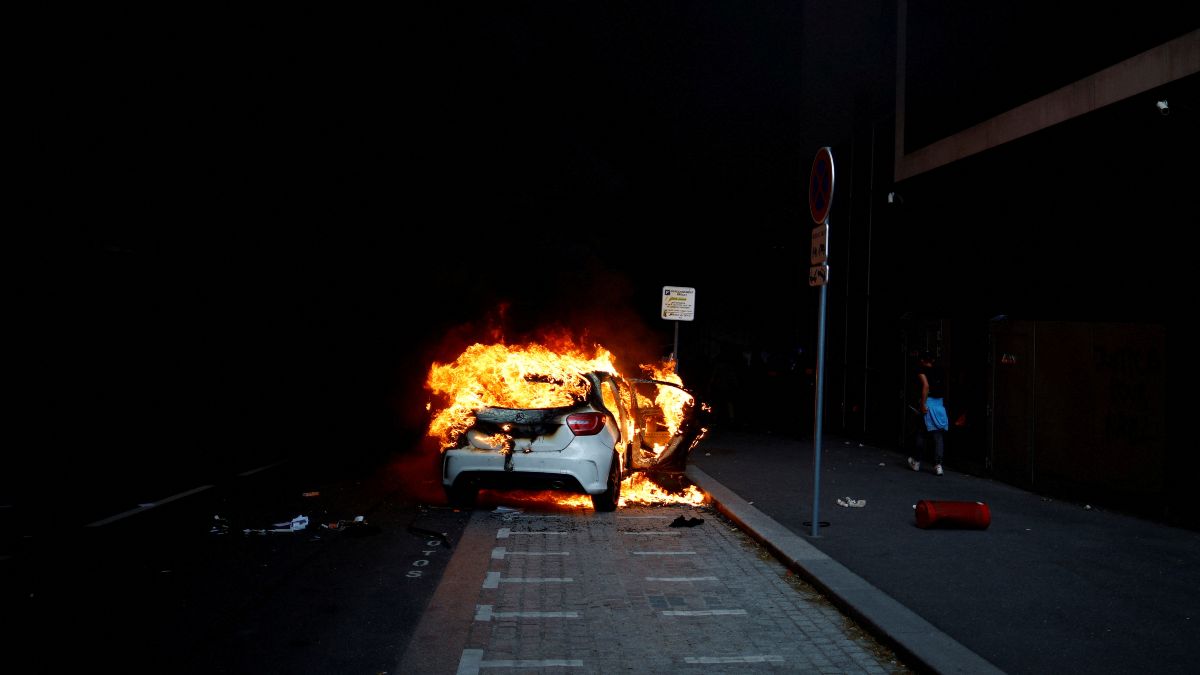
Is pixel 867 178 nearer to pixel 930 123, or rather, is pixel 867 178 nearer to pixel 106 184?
pixel 930 123

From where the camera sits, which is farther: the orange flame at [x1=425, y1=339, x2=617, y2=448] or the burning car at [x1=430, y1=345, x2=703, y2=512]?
the orange flame at [x1=425, y1=339, x2=617, y2=448]

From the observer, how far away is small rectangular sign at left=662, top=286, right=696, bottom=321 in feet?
49.6

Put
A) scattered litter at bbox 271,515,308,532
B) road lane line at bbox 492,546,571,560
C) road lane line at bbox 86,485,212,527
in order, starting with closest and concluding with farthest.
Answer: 1. road lane line at bbox 86,485,212,527
2. road lane line at bbox 492,546,571,560
3. scattered litter at bbox 271,515,308,532

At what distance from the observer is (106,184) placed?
908 centimetres

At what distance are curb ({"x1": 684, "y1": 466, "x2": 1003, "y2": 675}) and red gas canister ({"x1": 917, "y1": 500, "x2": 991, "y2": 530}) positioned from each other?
138 centimetres

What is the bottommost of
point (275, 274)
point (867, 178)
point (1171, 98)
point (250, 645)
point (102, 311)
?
point (250, 645)

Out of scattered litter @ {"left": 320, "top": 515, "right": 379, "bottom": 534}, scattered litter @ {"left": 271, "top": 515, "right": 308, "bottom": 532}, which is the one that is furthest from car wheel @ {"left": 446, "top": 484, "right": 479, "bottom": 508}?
scattered litter @ {"left": 271, "top": 515, "right": 308, "bottom": 532}

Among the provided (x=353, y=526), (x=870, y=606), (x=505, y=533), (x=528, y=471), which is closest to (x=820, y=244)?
(x=870, y=606)

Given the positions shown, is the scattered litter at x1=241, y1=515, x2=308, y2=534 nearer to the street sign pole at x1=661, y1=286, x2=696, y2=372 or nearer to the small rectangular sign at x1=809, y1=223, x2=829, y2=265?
the small rectangular sign at x1=809, y1=223, x2=829, y2=265

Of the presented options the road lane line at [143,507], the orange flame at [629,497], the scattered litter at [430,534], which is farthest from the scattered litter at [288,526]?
the orange flame at [629,497]

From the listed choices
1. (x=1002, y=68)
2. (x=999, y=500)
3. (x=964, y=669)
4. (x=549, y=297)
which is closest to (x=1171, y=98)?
(x=1002, y=68)

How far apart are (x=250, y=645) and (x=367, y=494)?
5402 mm

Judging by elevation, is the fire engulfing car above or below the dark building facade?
below

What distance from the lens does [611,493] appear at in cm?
930
